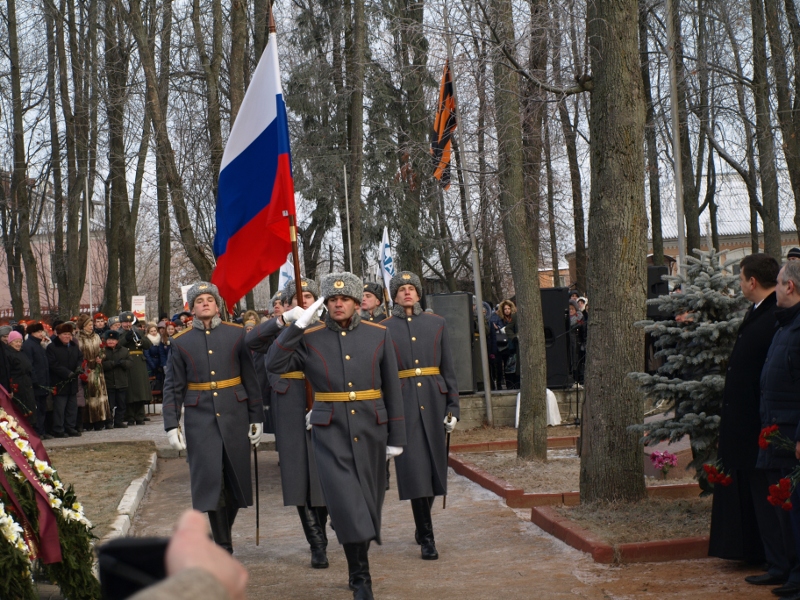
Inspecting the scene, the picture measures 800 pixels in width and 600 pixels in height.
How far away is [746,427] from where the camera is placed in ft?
22.4

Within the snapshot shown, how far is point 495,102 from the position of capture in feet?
40.5

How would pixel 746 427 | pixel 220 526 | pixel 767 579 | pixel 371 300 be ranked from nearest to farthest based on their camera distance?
1. pixel 767 579
2. pixel 746 427
3. pixel 220 526
4. pixel 371 300

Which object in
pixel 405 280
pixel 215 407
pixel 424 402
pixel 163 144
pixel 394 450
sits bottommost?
pixel 394 450

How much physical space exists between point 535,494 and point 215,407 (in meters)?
3.28

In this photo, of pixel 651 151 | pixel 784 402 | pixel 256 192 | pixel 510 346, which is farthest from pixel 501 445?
pixel 651 151

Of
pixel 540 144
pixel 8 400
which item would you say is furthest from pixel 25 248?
pixel 8 400

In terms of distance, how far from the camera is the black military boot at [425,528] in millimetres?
7957

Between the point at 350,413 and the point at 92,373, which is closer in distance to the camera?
the point at 350,413

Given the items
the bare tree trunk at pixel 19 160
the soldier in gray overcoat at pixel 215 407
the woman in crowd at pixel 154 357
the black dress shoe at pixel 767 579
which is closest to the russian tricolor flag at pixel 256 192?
the soldier in gray overcoat at pixel 215 407

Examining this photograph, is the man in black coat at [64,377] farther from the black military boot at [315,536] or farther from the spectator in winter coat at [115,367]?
the black military boot at [315,536]

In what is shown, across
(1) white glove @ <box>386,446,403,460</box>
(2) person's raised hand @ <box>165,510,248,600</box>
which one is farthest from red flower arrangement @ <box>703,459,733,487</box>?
(2) person's raised hand @ <box>165,510,248,600</box>

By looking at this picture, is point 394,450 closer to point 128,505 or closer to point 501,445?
point 128,505

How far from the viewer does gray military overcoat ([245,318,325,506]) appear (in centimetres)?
830

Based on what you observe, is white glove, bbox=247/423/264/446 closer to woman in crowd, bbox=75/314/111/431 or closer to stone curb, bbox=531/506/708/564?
stone curb, bbox=531/506/708/564
